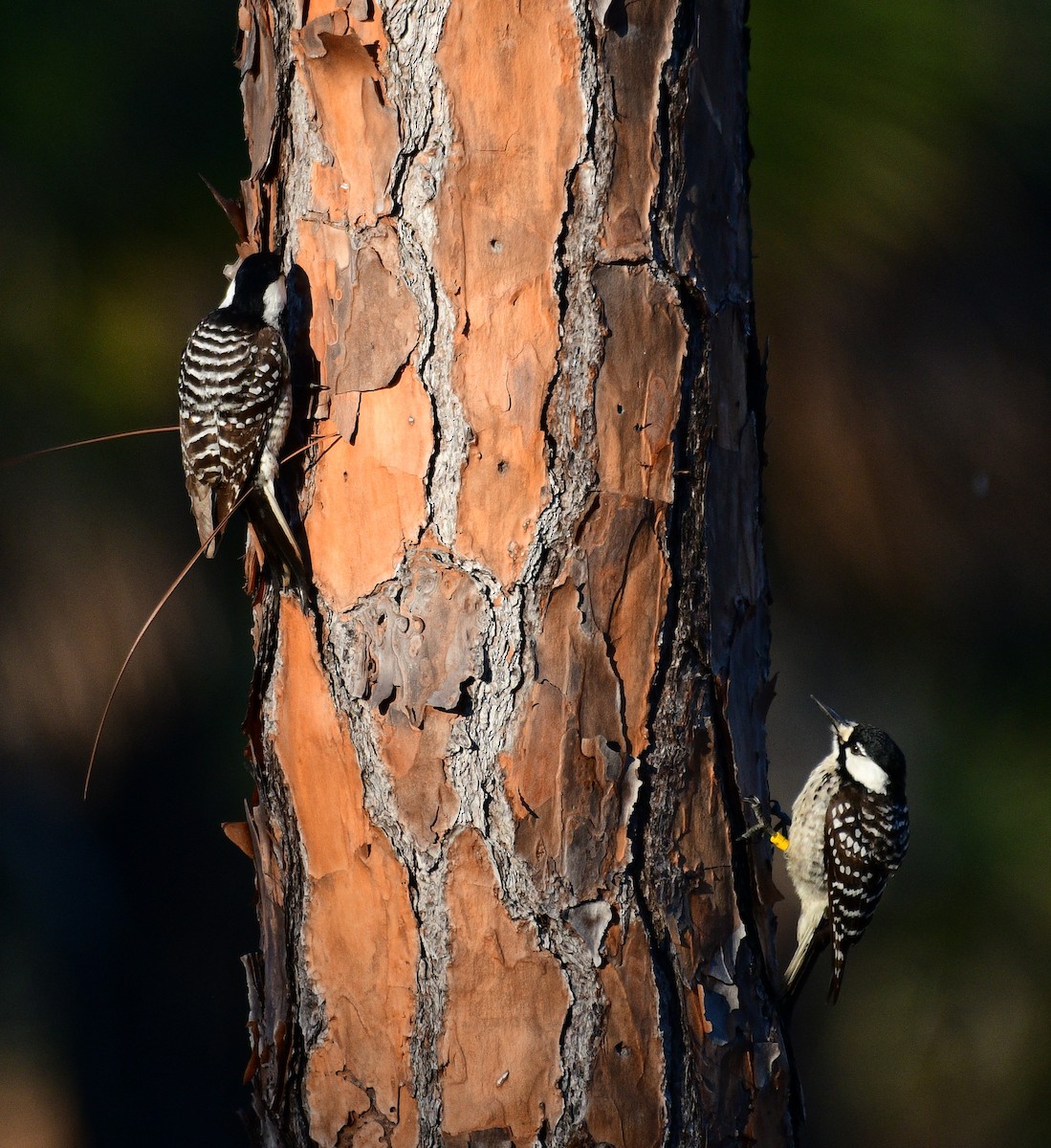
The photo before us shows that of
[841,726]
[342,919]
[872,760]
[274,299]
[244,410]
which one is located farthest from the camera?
[841,726]

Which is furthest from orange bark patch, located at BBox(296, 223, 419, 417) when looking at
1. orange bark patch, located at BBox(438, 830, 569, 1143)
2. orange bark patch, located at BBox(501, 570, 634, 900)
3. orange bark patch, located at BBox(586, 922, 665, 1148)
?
orange bark patch, located at BBox(586, 922, 665, 1148)

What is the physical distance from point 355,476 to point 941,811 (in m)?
3.78

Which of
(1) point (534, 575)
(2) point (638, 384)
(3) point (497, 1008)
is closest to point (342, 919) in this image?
(3) point (497, 1008)

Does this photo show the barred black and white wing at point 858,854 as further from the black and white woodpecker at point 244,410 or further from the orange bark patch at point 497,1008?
the black and white woodpecker at point 244,410

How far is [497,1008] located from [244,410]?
→ 1.08 metres

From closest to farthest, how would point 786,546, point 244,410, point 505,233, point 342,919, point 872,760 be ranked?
point 505,233, point 342,919, point 244,410, point 872,760, point 786,546

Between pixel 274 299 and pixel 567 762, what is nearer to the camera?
pixel 567 762

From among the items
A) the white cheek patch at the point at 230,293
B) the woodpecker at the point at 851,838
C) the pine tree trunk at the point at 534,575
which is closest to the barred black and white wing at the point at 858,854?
the woodpecker at the point at 851,838

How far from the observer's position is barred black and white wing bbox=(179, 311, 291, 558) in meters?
1.83

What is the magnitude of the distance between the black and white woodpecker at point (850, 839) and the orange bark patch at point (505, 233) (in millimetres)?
1348

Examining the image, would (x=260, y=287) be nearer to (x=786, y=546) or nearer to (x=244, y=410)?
(x=244, y=410)

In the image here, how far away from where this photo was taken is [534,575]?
1.44 meters

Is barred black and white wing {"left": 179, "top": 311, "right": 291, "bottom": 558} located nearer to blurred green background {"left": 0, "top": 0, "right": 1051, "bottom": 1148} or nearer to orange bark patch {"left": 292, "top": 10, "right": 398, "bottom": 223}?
orange bark patch {"left": 292, "top": 10, "right": 398, "bottom": 223}

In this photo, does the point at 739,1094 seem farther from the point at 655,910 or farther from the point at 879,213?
the point at 879,213
